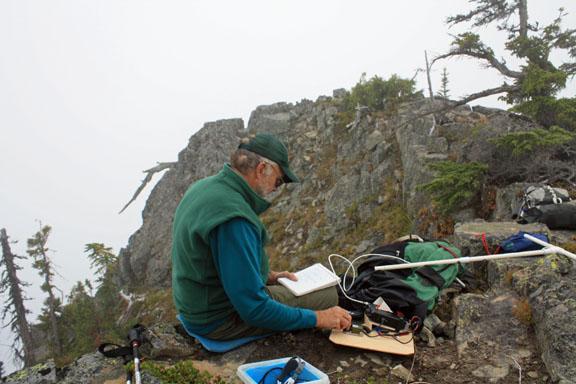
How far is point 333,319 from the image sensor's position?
370cm

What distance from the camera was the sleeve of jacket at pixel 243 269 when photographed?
3.05m

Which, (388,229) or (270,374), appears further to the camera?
(388,229)

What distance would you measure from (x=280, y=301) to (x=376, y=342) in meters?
0.98

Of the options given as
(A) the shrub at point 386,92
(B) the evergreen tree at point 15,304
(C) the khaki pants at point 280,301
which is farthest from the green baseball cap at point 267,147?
(B) the evergreen tree at point 15,304

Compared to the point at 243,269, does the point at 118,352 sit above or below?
below

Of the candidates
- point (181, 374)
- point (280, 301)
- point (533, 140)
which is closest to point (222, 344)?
point (181, 374)

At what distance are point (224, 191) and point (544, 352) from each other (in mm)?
3080

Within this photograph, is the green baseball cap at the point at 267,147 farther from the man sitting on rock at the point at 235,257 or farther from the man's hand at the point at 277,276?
the man's hand at the point at 277,276

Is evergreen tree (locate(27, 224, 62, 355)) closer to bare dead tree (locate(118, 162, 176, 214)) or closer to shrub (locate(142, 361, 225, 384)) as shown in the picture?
bare dead tree (locate(118, 162, 176, 214))

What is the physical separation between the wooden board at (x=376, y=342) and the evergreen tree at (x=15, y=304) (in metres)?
22.2

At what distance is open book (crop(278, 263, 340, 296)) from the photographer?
4027 mm

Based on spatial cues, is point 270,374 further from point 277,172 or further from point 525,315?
point 525,315

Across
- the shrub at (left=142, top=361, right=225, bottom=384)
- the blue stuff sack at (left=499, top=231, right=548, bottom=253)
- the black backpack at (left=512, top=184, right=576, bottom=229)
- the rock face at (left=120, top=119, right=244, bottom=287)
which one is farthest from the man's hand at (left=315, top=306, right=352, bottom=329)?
the rock face at (left=120, top=119, right=244, bottom=287)

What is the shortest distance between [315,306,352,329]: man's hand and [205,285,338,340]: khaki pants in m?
0.34
